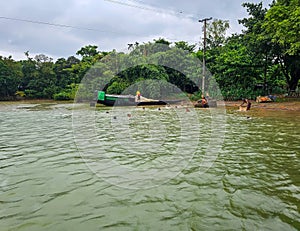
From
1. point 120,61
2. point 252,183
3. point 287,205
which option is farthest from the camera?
point 120,61

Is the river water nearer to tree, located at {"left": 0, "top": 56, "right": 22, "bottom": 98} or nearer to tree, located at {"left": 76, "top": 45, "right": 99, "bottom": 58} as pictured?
tree, located at {"left": 0, "top": 56, "right": 22, "bottom": 98}

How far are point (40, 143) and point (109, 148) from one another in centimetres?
242

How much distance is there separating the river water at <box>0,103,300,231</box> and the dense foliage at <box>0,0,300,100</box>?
576 inches

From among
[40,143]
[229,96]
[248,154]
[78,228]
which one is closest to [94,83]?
[229,96]

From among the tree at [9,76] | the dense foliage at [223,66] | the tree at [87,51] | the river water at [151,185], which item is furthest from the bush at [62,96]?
the river water at [151,185]

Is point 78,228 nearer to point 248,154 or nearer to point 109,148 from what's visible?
point 109,148

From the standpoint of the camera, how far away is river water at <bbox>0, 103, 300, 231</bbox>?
3328 mm

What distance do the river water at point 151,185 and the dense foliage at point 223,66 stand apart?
14620mm

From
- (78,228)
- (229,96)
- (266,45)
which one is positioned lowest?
(78,228)

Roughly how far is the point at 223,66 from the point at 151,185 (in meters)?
27.4

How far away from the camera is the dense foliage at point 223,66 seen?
67.9 ft

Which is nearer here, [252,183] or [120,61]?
[252,183]

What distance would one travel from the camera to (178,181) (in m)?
4.74

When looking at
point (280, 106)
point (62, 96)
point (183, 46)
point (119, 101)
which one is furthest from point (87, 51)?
point (280, 106)
